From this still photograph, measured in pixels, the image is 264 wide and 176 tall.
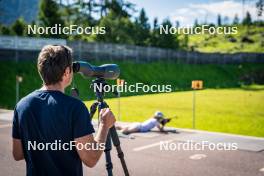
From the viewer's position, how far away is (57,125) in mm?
2633

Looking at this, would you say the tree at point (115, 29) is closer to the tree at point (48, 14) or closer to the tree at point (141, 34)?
the tree at point (141, 34)

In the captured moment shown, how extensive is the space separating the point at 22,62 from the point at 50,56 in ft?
102

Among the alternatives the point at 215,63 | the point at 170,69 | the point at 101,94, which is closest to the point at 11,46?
the point at 170,69

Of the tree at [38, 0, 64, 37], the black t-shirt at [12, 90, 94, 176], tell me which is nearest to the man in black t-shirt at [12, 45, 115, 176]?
the black t-shirt at [12, 90, 94, 176]

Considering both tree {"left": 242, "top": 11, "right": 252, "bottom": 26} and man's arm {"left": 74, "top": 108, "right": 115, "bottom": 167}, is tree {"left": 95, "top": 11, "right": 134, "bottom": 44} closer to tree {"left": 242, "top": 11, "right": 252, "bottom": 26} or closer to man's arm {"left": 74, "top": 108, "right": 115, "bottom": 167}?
man's arm {"left": 74, "top": 108, "right": 115, "bottom": 167}

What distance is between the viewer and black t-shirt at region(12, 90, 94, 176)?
262 cm

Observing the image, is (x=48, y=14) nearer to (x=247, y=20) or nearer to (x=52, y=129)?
(x=52, y=129)

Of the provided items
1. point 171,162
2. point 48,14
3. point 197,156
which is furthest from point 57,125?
point 48,14

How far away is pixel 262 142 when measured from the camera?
395 inches

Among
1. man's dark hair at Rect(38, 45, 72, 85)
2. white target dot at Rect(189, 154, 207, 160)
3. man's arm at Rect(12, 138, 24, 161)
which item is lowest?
white target dot at Rect(189, 154, 207, 160)

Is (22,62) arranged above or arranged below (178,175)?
above

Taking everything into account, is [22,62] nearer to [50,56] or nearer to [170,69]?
[170,69]

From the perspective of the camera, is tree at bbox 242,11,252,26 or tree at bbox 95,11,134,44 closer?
tree at bbox 95,11,134,44

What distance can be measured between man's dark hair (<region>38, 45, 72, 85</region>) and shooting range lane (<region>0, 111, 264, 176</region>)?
15.1 ft
